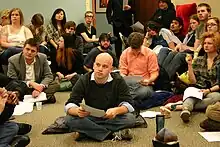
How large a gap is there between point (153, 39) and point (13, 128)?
128 inches

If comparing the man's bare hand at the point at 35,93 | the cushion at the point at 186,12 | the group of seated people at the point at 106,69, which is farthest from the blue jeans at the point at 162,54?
the man's bare hand at the point at 35,93

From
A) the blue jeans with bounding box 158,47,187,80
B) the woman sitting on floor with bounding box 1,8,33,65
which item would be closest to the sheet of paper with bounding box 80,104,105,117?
the blue jeans with bounding box 158,47,187,80

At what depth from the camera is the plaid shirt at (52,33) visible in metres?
6.75

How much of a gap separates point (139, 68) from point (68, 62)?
4.40ft

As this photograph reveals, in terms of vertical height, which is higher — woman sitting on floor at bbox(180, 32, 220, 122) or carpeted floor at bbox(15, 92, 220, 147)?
woman sitting on floor at bbox(180, 32, 220, 122)

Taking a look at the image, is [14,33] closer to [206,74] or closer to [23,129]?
[23,129]

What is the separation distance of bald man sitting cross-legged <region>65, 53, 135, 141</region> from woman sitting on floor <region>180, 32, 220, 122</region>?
848 millimetres

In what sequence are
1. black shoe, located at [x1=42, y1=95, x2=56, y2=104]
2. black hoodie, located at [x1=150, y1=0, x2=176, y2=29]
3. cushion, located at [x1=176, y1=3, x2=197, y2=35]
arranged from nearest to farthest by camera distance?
black shoe, located at [x1=42, y1=95, x2=56, y2=104]
cushion, located at [x1=176, y1=3, x2=197, y2=35]
black hoodie, located at [x1=150, y1=0, x2=176, y2=29]

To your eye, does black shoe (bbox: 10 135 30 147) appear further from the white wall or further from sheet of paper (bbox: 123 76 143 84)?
the white wall

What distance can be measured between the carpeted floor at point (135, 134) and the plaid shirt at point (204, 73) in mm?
363

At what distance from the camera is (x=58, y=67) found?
5633mm

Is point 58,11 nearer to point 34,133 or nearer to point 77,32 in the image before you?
point 77,32

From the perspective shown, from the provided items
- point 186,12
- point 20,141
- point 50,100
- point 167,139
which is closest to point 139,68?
point 50,100

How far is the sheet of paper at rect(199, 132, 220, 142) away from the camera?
10.9 ft
